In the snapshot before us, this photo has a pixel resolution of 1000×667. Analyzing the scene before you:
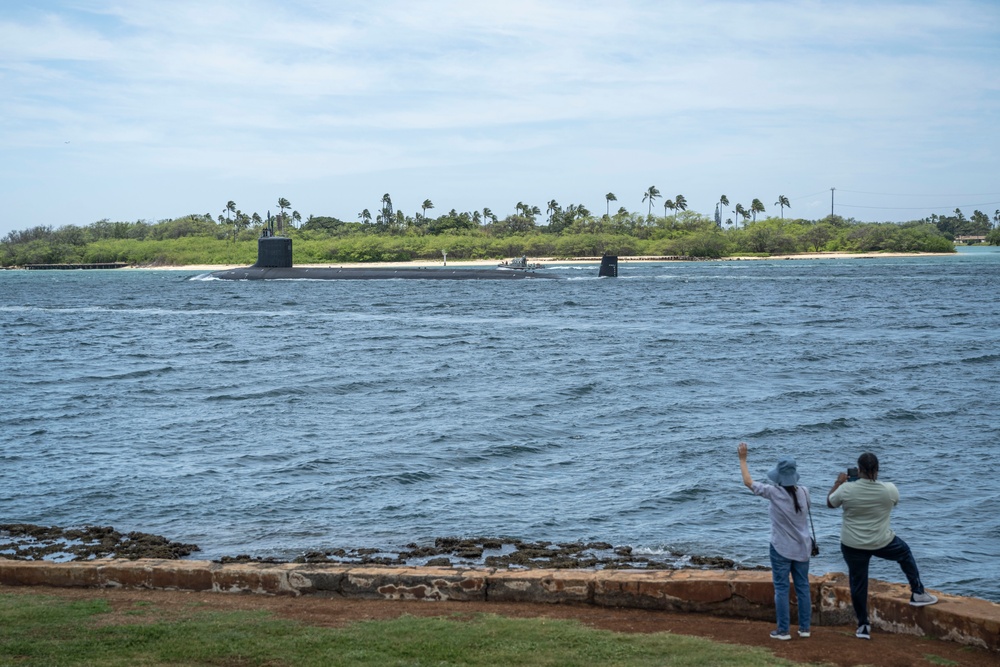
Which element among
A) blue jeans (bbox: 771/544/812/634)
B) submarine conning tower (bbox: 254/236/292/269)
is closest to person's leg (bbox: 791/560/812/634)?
blue jeans (bbox: 771/544/812/634)

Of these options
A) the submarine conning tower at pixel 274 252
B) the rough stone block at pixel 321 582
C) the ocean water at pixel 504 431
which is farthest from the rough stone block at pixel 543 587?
the submarine conning tower at pixel 274 252

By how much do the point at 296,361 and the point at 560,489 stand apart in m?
25.3

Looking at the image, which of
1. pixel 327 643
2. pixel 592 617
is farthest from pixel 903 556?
pixel 327 643

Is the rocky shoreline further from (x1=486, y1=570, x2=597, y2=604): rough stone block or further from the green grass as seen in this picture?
the green grass

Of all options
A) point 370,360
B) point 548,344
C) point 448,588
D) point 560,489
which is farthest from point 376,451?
point 548,344

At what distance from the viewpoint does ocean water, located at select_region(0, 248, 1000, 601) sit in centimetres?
1703

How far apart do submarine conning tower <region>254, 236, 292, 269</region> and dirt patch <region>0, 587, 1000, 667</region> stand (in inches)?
4066

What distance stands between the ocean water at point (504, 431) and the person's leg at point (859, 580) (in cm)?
483

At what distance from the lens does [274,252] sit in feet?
372

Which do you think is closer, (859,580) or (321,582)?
(859,580)

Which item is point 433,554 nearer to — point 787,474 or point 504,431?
point 787,474

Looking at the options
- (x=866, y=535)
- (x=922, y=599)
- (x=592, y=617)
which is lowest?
(x=592, y=617)

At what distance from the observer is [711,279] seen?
4847 inches

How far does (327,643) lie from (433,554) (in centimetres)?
580
